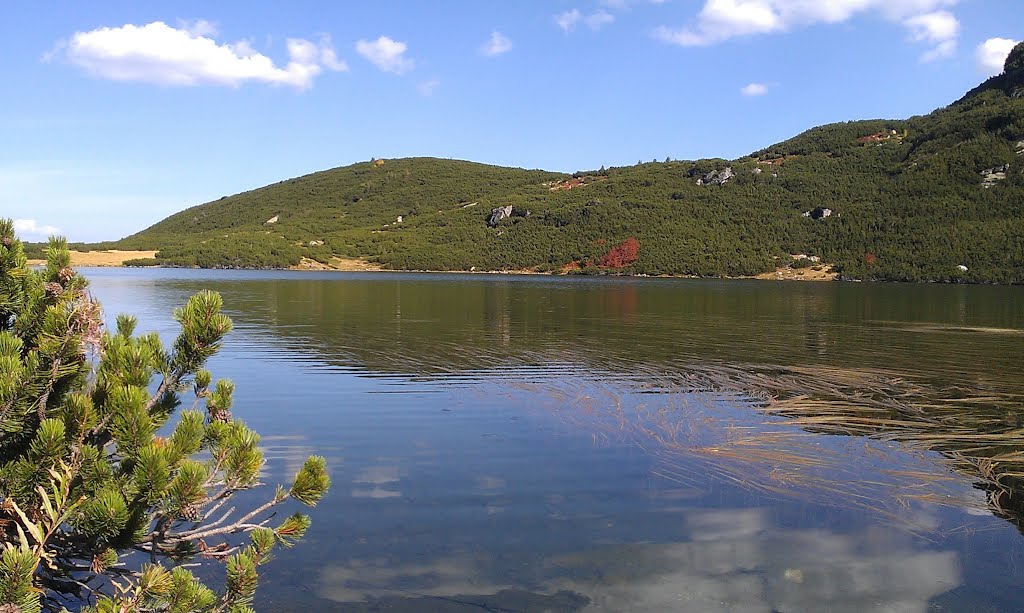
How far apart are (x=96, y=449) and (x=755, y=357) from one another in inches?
832

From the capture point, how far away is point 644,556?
7.62 meters

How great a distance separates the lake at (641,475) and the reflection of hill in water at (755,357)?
0.43 feet

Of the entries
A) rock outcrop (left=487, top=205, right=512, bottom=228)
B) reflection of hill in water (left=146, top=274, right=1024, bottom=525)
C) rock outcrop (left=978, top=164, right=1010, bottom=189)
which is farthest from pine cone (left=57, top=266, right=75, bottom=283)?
rock outcrop (left=487, top=205, right=512, bottom=228)

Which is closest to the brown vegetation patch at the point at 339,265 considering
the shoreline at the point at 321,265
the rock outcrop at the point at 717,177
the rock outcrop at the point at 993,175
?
the shoreline at the point at 321,265

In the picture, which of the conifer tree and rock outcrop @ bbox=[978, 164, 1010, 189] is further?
rock outcrop @ bbox=[978, 164, 1010, 189]

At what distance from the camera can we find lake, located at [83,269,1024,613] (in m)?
7.00

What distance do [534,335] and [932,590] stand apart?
21665mm

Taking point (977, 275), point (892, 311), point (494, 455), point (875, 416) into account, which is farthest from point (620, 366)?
point (977, 275)

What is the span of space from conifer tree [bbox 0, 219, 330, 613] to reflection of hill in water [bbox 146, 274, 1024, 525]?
316 inches

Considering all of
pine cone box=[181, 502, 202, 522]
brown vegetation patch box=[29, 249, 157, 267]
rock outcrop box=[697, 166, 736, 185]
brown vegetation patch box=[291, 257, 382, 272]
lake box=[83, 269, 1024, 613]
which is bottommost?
lake box=[83, 269, 1024, 613]

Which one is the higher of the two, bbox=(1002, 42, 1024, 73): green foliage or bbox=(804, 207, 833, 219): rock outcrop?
bbox=(1002, 42, 1024, 73): green foliage

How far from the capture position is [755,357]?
23.0m

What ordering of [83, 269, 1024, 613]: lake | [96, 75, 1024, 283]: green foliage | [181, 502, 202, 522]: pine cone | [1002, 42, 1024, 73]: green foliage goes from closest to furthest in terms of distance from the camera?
[181, 502, 202, 522]: pine cone
[83, 269, 1024, 613]: lake
[96, 75, 1024, 283]: green foliage
[1002, 42, 1024, 73]: green foliage

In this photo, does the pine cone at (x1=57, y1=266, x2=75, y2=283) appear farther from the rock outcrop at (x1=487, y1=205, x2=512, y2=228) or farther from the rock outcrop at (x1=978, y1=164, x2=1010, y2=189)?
A: the rock outcrop at (x1=487, y1=205, x2=512, y2=228)
